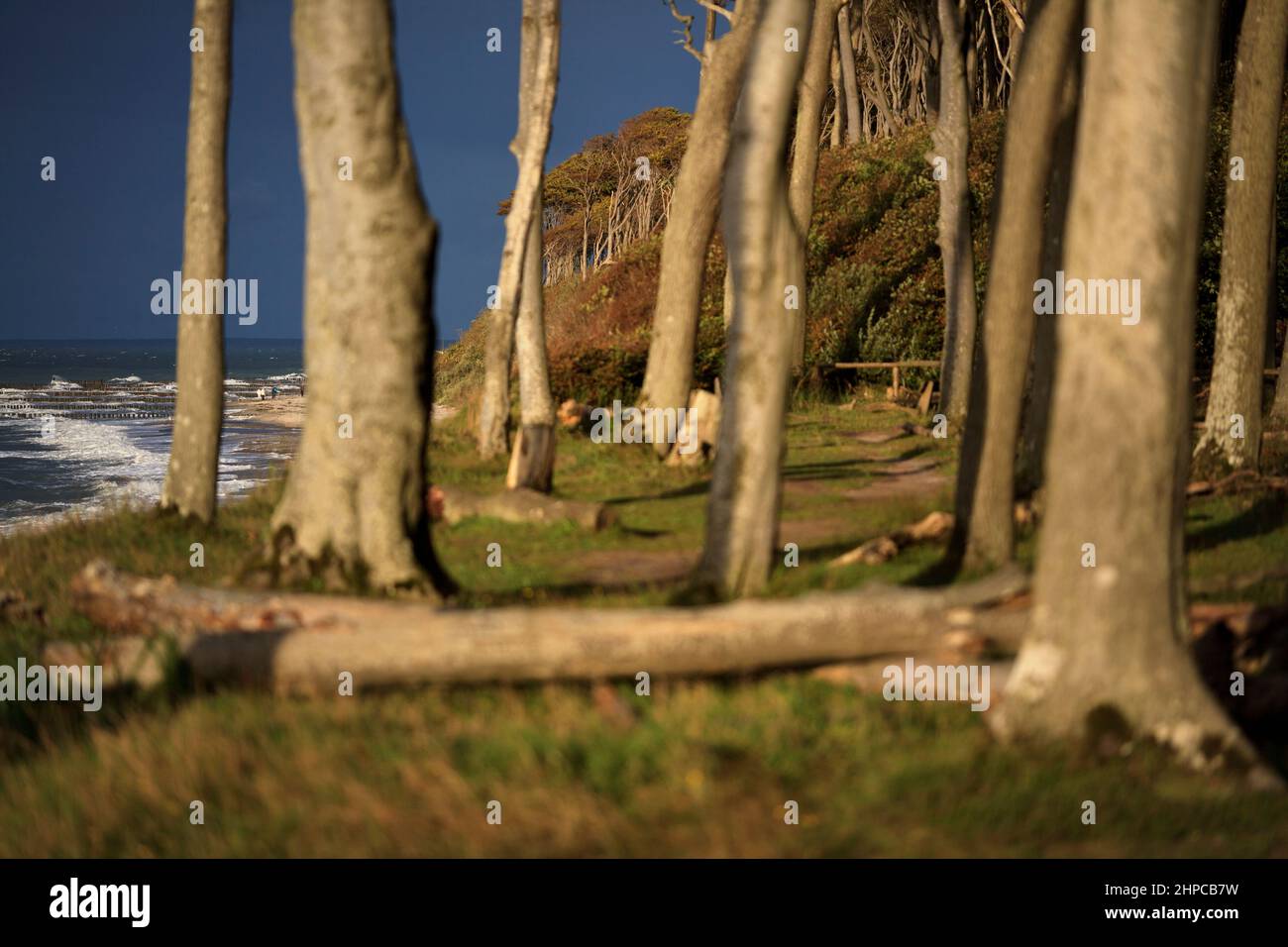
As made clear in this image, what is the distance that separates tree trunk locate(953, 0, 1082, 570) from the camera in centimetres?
907

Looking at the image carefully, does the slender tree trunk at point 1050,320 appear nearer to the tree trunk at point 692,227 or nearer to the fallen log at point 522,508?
the fallen log at point 522,508

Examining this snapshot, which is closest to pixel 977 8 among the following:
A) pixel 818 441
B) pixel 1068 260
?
pixel 818 441

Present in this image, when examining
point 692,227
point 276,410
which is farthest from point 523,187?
point 276,410

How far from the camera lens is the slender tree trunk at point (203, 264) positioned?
12.2 m

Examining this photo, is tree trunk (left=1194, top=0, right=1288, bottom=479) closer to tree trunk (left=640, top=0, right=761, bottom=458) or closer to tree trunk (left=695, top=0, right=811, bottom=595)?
tree trunk (left=640, top=0, right=761, bottom=458)

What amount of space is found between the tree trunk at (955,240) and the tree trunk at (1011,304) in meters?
10.7

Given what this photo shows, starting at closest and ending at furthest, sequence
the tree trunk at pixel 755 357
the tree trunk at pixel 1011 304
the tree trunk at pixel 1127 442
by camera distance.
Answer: the tree trunk at pixel 1127 442
the tree trunk at pixel 755 357
the tree trunk at pixel 1011 304

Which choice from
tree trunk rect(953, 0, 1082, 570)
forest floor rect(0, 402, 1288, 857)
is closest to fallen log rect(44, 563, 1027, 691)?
forest floor rect(0, 402, 1288, 857)

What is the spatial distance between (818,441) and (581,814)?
564 inches

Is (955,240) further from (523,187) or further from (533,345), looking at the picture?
(523,187)

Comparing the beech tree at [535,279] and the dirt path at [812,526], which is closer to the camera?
the dirt path at [812,526]

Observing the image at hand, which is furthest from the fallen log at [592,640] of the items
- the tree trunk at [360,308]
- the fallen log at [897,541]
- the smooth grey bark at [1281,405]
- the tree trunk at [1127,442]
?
the smooth grey bark at [1281,405]
